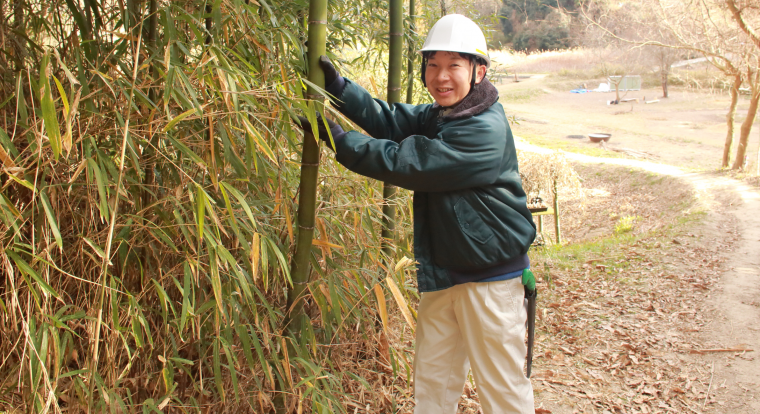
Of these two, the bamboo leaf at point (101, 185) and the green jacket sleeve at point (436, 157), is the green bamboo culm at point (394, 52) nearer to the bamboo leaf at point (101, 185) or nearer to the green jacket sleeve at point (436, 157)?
the green jacket sleeve at point (436, 157)

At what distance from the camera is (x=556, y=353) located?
323cm

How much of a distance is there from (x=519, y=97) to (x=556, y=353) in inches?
825

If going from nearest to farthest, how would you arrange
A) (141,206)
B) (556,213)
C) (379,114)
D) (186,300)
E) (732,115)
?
1. (186,300)
2. (141,206)
3. (379,114)
4. (556,213)
5. (732,115)

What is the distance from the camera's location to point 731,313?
3.94 meters

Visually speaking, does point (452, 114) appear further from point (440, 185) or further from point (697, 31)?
point (697, 31)

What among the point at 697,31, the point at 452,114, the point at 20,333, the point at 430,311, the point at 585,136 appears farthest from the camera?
the point at 585,136

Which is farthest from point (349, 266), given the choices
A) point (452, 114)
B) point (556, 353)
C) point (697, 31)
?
point (697, 31)

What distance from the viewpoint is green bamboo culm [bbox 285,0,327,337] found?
153 centimetres

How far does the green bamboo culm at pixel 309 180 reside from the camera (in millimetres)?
1525

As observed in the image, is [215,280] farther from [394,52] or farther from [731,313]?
[731,313]

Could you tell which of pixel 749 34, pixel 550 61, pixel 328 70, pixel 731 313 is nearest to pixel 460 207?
pixel 328 70

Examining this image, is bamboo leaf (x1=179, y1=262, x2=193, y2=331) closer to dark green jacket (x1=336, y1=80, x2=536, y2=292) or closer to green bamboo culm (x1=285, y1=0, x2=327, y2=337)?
green bamboo culm (x1=285, y1=0, x2=327, y2=337)

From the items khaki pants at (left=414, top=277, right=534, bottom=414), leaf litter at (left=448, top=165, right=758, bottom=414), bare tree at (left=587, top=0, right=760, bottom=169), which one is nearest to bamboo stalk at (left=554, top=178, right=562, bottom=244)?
leaf litter at (left=448, top=165, right=758, bottom=414)

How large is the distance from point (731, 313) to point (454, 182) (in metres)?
3.36
